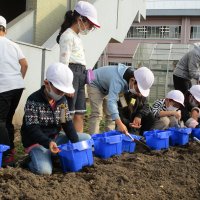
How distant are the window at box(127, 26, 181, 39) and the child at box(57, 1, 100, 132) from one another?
2410 cm

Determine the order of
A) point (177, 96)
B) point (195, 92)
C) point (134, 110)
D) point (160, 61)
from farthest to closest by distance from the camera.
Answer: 1. point (160, 61)
2. point (195, 92)
3. point (177, 96)
4. point (134, 110)

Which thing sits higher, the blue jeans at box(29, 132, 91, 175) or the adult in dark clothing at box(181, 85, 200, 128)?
the adult in dark clothing at box(181, 85, 200, 128)

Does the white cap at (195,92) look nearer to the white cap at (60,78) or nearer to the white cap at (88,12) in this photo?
the white cap at (88,12)

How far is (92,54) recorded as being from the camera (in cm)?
842

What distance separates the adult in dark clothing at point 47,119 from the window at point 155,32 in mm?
25015

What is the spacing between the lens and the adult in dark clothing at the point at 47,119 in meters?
3.37

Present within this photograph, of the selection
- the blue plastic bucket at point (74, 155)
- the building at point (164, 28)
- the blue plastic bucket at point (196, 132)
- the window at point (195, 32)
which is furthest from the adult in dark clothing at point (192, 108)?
the window at point (195, 32)

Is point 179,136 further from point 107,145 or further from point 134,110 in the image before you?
point 107,145

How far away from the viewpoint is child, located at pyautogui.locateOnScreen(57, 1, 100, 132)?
4266 millimetres

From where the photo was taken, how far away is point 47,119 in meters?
3.57

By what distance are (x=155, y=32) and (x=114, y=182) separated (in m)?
26.5

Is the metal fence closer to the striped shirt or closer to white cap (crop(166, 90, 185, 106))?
the striped shirt

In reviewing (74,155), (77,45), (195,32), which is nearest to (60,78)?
(74,155)

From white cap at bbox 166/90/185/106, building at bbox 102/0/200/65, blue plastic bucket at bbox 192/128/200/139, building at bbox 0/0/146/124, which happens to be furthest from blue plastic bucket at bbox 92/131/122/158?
building at bbox 102/0/200/65
